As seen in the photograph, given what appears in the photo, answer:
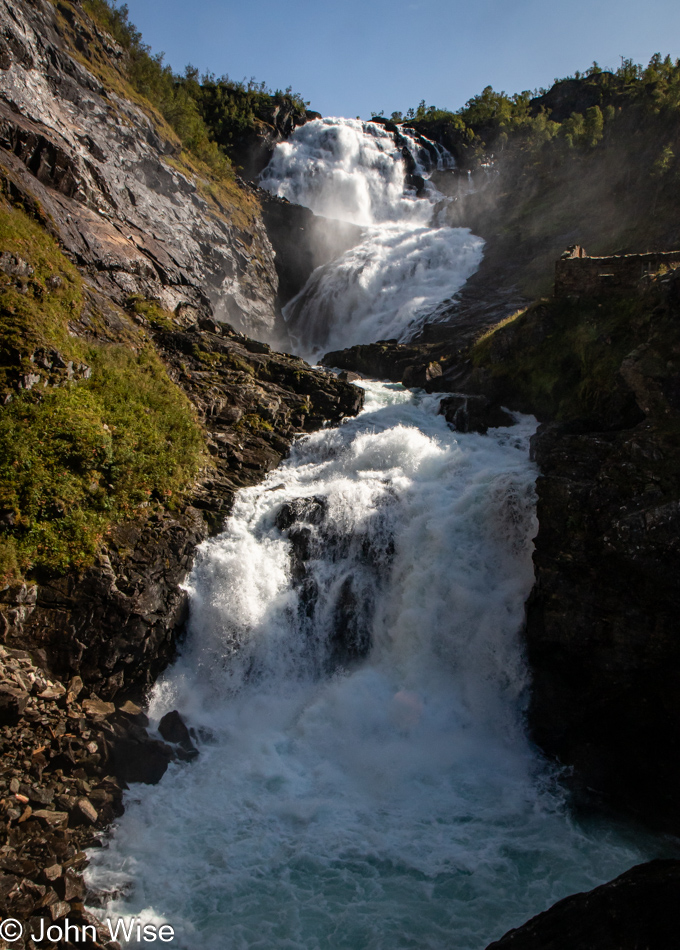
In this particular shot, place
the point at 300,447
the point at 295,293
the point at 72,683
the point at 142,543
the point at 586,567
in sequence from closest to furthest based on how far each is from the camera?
the point at 72,683 → the point at 586,567 → the point at 142,543 → the point at 300,447 → the point at 295,293

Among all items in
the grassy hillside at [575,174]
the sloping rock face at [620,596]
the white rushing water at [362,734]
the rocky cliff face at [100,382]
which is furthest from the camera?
the grassy hillside at [575,174]

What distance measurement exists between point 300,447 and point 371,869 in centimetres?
1353

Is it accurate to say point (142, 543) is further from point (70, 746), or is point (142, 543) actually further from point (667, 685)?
point (667, 685)

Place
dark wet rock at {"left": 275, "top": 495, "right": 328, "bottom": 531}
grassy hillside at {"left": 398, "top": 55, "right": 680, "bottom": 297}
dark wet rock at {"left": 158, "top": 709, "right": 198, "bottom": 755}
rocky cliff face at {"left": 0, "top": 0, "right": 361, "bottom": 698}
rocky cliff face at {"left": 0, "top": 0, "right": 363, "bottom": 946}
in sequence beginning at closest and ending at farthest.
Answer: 1. rocky cliff face at {"left": 0, "top": 0, "right": 363, "bottom": 946}
2. dark wet rock at {"left": 158, "top": 709, "right": 198, "bottom": 755}
3. rocky cliff face at {"left": 0, "top": 0, "right": 361, "bottom": 698}
4. dark wet rock at {"left": 275, "top": 495, "right": 328, "bottom": 531}
5. grassy hillside at {"left": 398, "top": 55, "right": 680, "bottom": 297}

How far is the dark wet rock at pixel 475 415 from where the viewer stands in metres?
20.5

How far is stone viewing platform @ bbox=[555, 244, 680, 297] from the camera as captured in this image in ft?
60.8

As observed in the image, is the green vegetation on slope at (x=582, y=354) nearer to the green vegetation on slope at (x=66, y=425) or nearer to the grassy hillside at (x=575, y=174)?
the grassy hillside at (x=575, y=174)

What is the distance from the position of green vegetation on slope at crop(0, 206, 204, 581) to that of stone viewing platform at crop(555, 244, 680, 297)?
50.0 feet

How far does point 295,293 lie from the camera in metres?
41.4

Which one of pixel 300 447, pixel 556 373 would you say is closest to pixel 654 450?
pixel 556 373

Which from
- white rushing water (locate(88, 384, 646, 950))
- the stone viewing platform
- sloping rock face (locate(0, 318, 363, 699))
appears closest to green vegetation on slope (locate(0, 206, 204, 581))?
sloping rock face (locate(0, 318, 363, 699))

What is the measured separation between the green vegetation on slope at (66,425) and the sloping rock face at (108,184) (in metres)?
3.89

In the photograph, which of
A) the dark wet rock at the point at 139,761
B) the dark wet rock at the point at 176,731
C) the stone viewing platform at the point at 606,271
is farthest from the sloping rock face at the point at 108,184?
the dark wet rock at the point at 139,761

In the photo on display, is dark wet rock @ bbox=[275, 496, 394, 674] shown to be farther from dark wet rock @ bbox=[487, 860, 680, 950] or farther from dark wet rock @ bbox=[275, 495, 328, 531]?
dark wet rock @ bbox=[487, 860, 680, 950]
